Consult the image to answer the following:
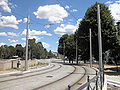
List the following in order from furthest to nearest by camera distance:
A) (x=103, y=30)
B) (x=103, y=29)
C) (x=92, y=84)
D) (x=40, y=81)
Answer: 1. (x=103, y=29)
2. (x=103, y=30)
3. (x=40, y=81)
4. (x=92, y=84)

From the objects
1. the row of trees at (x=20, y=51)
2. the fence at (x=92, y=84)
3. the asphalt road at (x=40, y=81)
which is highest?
the row of trees at (x=20, y=51)

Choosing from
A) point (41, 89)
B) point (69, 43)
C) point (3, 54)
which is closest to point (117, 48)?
point (41, 89)

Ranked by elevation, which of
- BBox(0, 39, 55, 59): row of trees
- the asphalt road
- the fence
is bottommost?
the asphalt road

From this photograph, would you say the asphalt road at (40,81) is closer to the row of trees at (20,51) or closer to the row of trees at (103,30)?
the row of trees at (103,30)

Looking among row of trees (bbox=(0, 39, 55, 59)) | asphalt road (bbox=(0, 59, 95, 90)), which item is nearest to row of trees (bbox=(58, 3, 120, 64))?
asphalt road (bbox=(0, 59, 95, 90))

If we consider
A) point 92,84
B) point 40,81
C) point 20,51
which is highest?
point 20,51

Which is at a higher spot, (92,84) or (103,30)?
(103,30)

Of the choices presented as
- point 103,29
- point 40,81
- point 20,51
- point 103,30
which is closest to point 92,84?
point 40,81

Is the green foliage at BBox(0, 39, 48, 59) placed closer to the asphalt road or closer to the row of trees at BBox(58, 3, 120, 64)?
the row of trees at BBox(58, 3, 120, 64)

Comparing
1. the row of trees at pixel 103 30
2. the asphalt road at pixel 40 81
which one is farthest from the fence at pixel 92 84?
the row of trees at pixel 103 30

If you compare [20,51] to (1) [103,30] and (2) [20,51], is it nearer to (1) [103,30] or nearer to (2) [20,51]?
(2) [20,51]

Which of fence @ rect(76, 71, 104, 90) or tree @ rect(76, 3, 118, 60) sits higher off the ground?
Result: tree @ rect(76, 3, 118, 60)

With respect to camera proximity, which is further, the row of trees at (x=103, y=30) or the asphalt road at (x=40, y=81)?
the row of trees at (x=103, y=30)

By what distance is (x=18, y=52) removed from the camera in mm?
147375
